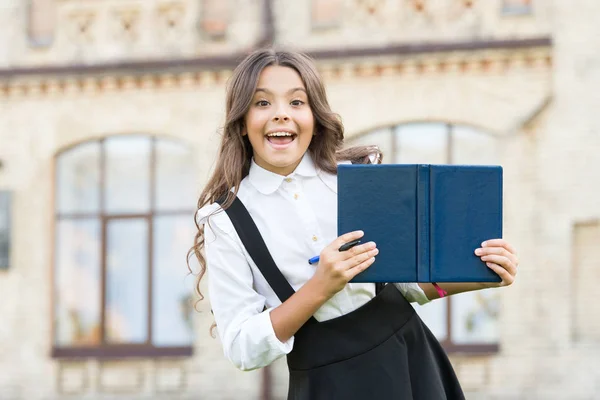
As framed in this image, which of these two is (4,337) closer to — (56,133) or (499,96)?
(56,133)

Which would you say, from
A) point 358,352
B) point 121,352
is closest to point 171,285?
point 121,352

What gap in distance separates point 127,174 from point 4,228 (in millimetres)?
1495

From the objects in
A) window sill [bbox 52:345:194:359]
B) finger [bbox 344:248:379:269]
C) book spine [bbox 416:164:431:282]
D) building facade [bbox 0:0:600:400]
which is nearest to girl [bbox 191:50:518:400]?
finger [bbox 344:248:379:269]

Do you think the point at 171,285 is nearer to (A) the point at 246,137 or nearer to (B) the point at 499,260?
(A) the point at 246,137

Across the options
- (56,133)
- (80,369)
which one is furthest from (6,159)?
(80,369)

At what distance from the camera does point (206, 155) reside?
1024 cm

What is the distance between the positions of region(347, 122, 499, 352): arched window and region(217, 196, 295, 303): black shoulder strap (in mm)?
7031

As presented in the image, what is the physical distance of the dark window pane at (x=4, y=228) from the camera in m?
10.7

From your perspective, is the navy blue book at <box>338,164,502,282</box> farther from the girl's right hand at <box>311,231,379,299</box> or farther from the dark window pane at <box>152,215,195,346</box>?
Result: the dark window pane at <box>152,215,195,346</box>

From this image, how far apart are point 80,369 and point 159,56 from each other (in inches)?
134

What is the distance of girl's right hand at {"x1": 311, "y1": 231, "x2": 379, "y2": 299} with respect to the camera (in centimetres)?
241

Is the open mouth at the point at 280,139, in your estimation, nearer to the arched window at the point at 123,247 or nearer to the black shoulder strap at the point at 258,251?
the black shoulder strap at the point at 258,251

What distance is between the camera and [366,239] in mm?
2479

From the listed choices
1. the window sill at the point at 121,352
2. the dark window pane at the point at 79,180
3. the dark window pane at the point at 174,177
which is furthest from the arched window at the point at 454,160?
the dark window pane at the point at 79,180
